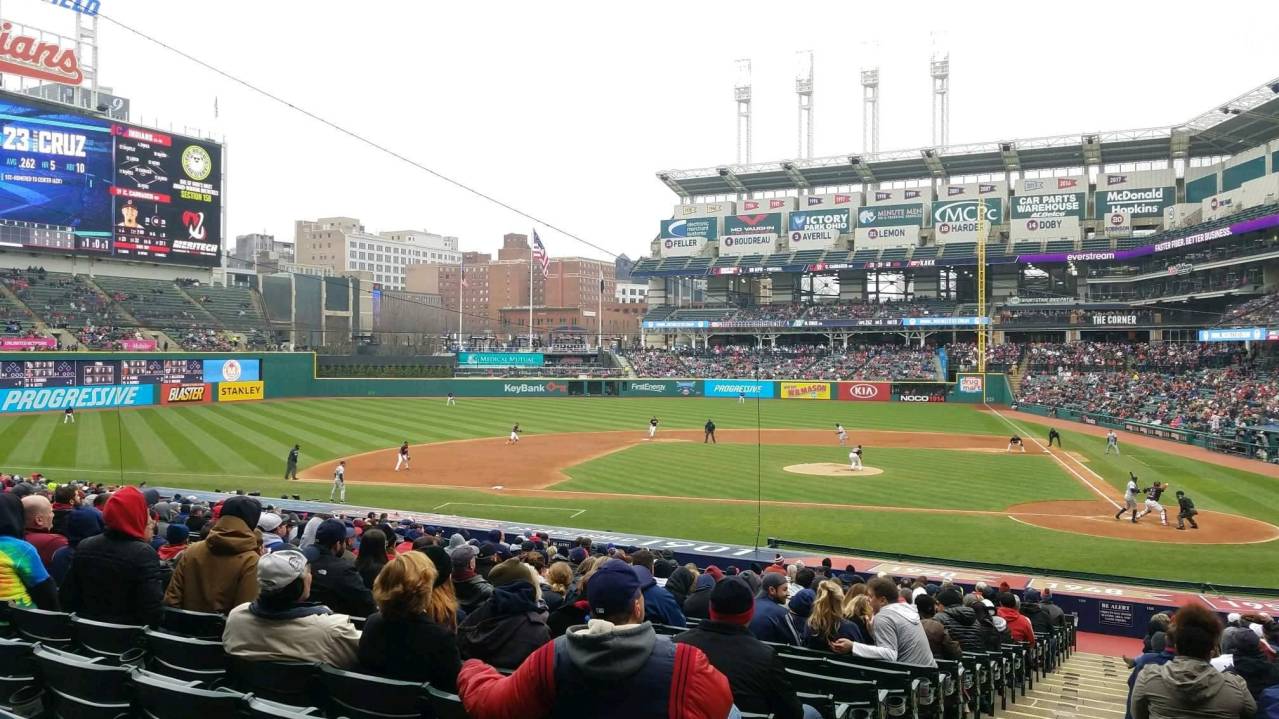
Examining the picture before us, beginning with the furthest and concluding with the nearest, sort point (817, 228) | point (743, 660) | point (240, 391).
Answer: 1. point (817, 228)
2. point (240, 391)
3. point (743, 660)

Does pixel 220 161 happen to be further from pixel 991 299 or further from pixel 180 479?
pixel 991 299

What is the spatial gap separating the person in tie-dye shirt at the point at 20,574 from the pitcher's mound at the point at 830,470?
2904cm

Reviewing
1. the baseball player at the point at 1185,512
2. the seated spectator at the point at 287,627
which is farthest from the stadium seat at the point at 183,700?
the baseball player at the point at 1185,512

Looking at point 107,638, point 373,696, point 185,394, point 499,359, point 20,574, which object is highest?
point 499,359

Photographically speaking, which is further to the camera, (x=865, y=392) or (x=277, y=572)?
(x=865, y=392)

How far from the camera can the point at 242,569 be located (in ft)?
19.0

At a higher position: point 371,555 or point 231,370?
point 231,370

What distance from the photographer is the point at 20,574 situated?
19.9 ft

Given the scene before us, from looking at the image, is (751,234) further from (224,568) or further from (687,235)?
(224,568)

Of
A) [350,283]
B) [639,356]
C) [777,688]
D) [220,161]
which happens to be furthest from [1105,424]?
[350,283]

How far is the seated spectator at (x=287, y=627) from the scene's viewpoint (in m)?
4.58

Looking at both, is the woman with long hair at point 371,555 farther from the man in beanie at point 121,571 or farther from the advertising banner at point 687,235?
the advertising banner at point 687,235

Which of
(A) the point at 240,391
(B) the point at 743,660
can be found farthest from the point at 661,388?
(B) the point at 743,660

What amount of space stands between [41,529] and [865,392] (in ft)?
220
